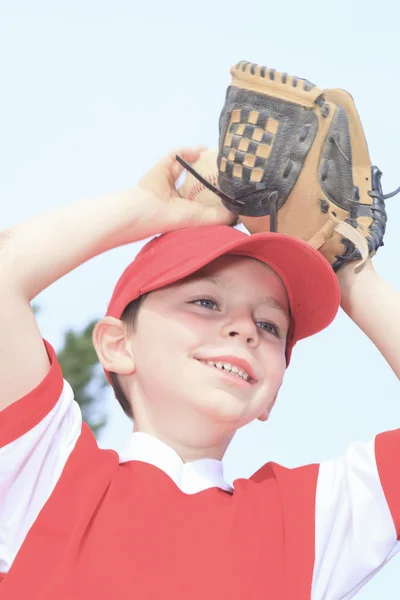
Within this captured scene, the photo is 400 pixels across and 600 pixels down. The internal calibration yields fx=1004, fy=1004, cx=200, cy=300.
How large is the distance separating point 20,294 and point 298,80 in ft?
2.83

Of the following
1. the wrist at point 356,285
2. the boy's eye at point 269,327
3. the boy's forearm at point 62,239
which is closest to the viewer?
the boy's forearm at point 62,239

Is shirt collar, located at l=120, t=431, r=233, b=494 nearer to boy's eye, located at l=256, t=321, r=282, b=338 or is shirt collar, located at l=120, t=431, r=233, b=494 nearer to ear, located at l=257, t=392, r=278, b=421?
ear, located at l=257, t=392, r=278, b=421

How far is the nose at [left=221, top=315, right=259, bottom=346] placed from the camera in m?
2.41

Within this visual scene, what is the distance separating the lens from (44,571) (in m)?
2.13

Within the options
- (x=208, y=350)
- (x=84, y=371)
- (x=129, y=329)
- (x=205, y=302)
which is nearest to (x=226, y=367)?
(x=208, y=350)

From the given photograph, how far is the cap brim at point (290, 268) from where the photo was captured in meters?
2.43

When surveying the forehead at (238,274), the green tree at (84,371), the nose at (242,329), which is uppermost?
the forehead at (238,274)

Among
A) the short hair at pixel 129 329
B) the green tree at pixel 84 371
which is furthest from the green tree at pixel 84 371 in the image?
the short hair at pixel 129 329

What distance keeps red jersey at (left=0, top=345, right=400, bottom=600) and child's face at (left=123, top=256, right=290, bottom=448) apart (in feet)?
0.37

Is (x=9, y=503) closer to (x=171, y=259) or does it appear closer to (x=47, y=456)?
(x=47, y=456)

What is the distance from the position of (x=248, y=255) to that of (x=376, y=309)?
37 centimetres

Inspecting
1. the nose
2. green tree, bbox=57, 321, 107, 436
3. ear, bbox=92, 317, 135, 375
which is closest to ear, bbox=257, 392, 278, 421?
the nose

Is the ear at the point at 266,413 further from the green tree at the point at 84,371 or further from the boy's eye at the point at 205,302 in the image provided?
the green tree at the point at 84,371

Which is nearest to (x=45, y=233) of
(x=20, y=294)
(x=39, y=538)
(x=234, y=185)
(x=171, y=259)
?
(x=20, y=294)
